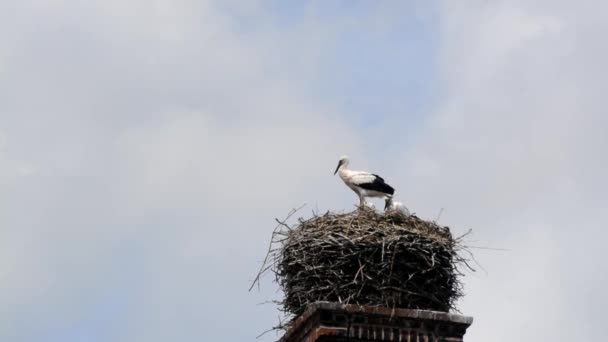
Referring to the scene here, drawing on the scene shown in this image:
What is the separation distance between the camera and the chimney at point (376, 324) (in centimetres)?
1052

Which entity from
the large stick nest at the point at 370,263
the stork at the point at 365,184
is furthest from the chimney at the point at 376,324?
the stork at the point at 365,184

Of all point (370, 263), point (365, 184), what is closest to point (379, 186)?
point (365, 184)

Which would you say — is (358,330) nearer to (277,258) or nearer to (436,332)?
(436,332)

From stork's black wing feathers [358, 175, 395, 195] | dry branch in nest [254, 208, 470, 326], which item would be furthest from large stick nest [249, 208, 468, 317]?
stork's black wing feathers [358, 175, 395, 195]

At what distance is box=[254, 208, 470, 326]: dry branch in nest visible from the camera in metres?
11.2

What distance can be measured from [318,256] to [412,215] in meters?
1.25

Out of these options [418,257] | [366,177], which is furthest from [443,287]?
[366,177]

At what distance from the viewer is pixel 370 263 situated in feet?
37.5

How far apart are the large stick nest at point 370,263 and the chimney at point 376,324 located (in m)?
0.33

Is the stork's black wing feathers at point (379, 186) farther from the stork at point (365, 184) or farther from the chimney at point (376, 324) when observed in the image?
the chimney at point (376, 324)

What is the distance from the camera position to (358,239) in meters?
11.6

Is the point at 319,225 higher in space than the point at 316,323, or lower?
higher

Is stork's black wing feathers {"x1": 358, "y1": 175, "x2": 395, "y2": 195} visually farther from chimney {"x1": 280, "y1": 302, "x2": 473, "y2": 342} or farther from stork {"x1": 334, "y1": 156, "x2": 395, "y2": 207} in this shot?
chimney {"x1": 280, "y1": 302, "x2": 473, "y2": 342}

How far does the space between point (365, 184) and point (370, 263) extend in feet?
13.0
